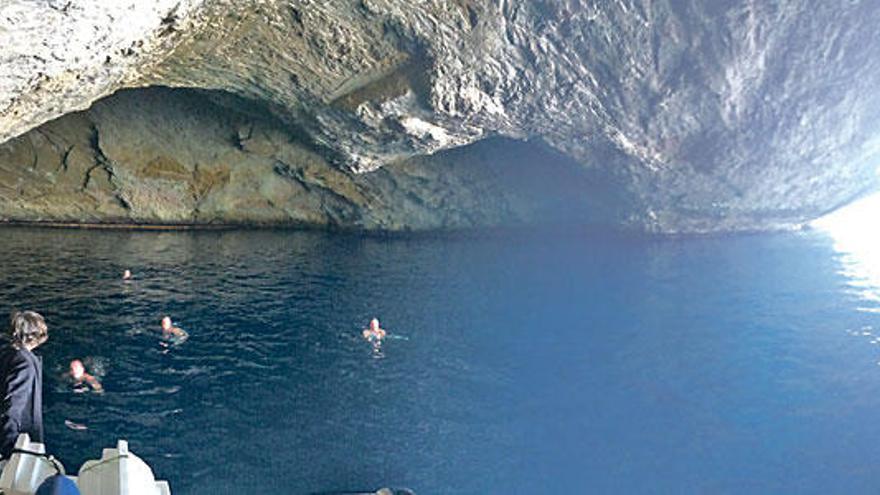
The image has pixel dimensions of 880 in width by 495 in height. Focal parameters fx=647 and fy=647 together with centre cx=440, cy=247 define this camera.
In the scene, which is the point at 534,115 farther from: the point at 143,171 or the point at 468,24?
the point at 143,171

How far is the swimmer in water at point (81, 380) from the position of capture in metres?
12.4

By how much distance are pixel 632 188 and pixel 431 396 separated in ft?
70.6

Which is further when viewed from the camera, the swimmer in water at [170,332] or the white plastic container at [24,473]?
the swimmer in water at [170,332]

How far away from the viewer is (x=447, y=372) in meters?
14.7

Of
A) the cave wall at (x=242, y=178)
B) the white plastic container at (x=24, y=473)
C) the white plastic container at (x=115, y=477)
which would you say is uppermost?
the cave wall at (x=242, y=178)

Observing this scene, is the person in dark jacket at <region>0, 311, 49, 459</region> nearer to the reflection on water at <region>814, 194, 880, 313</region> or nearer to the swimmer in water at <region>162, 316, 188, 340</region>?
the swimmer in water at <region>162, 316, 188, 340</region>

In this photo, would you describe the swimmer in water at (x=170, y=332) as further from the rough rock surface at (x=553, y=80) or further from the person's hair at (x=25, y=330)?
the person's hair at (x=25, y=330)

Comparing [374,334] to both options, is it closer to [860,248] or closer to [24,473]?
[24,473]

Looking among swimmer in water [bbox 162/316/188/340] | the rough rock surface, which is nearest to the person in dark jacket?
the rough rock surface

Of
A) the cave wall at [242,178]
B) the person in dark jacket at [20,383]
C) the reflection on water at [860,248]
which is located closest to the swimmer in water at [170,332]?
Result: the person in dark jacket at [20,383]

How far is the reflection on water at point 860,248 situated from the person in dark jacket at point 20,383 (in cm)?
2545

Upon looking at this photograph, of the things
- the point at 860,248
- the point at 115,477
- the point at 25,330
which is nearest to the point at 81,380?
the point at 25,330

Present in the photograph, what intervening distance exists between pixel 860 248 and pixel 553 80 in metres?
28.4

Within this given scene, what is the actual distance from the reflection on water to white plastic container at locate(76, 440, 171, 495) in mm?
25398
